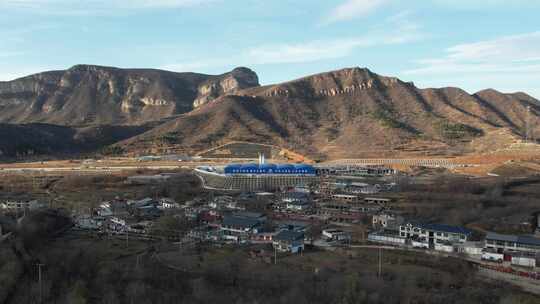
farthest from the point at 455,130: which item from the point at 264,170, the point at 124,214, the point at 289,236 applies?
the point at 124,214

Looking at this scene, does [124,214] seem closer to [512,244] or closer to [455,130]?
[512,244]

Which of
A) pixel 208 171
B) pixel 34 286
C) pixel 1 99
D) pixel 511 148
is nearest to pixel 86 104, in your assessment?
pixel 1 99

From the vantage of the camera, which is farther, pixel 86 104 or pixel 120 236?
pixel 86 104

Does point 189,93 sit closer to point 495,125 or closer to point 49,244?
point 495,125

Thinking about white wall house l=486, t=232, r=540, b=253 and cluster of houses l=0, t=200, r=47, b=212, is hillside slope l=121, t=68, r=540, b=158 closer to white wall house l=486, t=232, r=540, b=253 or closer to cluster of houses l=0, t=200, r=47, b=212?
cluster of houses l=0, t=200, r=47, b=212

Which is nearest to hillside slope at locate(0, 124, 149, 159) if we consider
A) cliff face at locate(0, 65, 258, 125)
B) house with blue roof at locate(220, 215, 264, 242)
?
cliff face at locate(0, 65, 258, 125)
